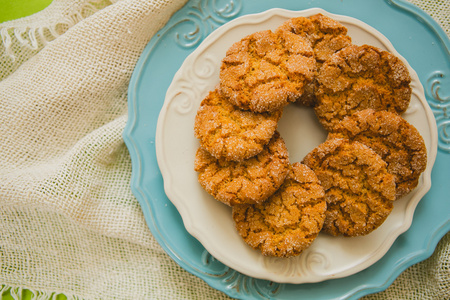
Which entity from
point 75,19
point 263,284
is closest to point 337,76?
point 263,284

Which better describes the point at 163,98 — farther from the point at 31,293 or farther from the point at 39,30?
the point at 31,293

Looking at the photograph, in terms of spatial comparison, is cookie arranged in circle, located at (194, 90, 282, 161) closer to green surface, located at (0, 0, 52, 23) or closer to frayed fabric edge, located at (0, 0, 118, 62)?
frayed fabric edge, located at (0, 0, 118, 62)

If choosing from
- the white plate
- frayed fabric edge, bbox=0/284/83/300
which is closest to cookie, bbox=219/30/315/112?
the white plate

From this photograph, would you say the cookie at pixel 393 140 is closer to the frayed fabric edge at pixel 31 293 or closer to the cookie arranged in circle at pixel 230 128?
the cookie arranged in circle at pixel 230 128

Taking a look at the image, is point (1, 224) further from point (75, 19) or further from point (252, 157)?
point (252, 157)

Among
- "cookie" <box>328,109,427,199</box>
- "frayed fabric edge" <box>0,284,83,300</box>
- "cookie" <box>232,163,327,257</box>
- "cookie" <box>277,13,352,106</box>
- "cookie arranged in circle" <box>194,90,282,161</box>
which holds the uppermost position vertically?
"cookie" <box>277,13,352,106</box>

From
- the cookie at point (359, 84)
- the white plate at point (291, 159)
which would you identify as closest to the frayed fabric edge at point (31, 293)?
the white plate at point (291, 159)
